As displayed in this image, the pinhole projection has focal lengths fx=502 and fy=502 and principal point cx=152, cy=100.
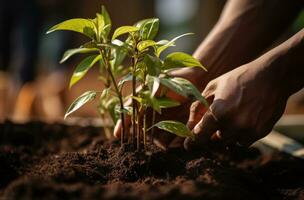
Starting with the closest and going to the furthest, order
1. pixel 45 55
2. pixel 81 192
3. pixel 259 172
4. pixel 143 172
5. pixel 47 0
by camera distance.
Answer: pixel 81 192 < pixel 143 172 < pixel 259 172 < pixel 47 0 < pixel 45 55

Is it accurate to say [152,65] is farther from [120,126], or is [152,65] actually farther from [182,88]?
[120,126]

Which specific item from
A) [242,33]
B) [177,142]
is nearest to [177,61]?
[177,142]

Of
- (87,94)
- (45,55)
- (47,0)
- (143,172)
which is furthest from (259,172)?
(45,55)

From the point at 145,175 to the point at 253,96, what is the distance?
1.19ft

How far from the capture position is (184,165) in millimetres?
1403

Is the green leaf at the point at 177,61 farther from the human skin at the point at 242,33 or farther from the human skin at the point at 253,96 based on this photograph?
the human skin at the point at 242,33

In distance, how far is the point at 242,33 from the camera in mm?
1933

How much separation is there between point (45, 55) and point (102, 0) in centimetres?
237

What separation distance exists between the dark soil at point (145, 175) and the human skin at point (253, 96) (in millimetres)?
102

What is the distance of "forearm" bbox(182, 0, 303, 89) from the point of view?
187cm

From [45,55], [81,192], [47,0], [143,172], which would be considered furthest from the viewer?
[45,55]

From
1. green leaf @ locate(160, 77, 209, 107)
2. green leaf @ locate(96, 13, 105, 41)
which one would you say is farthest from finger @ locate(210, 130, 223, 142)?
green leaf @ locate(96, 13, 105, 41)

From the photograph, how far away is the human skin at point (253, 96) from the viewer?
137 centimetres

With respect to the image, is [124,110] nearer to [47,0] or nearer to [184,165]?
[184,165]
